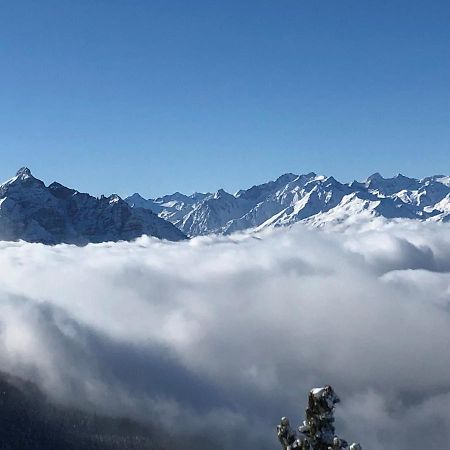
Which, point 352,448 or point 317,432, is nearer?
point 352,448

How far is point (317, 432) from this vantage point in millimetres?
34750

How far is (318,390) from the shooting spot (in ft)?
111

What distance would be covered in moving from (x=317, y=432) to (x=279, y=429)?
2399 mm

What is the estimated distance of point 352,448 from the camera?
32.3m

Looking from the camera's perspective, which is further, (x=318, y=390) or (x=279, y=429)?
(x=279, y=429)

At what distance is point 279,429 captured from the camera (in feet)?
119

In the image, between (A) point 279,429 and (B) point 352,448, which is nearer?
(B) point 352,448

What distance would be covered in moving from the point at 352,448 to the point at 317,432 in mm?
2818

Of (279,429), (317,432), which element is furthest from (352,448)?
(279,429)

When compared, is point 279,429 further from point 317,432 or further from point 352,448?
point 352,448

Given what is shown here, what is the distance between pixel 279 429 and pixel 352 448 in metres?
5.09

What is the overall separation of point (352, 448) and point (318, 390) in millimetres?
3314

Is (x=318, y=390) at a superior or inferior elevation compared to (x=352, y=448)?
superior
